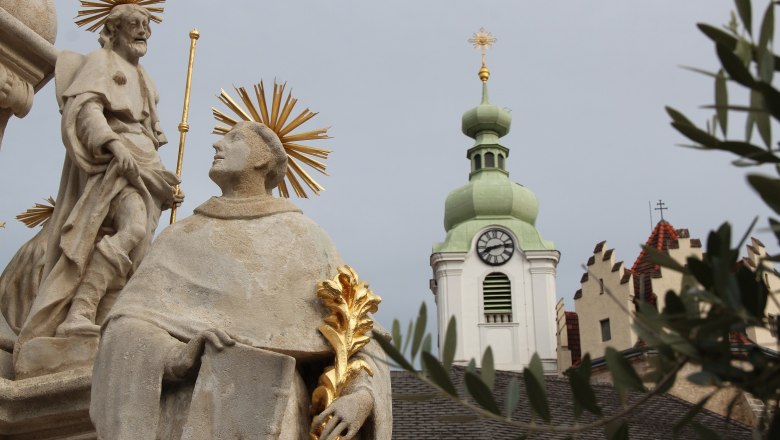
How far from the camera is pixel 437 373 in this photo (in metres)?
2.32

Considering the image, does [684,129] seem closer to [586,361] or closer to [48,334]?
[586,361]

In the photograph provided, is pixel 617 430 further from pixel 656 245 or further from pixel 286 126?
pixel 656 245

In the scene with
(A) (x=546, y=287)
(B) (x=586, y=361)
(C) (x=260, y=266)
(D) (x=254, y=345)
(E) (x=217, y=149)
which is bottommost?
(B) (x=586, y=361)

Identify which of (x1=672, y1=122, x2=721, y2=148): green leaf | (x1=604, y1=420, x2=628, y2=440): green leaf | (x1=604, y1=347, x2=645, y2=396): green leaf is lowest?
(x1=604, y1=420, x2=628, y2=440): green leaf

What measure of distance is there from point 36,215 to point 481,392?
16.0ft

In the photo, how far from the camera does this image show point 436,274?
64312 mm

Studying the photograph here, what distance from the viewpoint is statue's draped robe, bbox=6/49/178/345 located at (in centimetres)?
574

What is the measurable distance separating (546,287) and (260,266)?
59573mm

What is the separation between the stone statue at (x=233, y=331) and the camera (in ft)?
13.7

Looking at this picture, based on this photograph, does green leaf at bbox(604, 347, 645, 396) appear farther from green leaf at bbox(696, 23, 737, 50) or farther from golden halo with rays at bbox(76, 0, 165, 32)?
golden halo with rays at bbox(76, 0, 165, 32)

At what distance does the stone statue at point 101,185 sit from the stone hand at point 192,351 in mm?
1341

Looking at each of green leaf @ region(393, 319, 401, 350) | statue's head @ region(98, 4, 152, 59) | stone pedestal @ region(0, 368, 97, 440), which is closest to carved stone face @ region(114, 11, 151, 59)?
statue's head @ region(98, 4, 152, 59)

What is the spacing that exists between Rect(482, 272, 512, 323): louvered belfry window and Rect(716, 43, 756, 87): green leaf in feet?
202

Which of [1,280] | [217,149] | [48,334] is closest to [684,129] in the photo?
[217,149]
